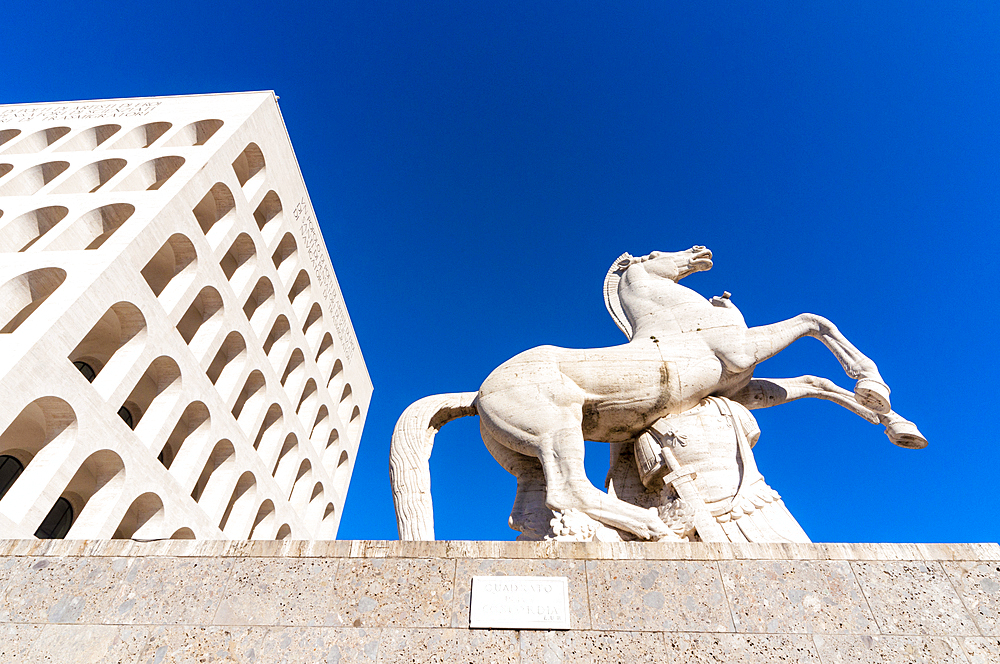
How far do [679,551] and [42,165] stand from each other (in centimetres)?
2287

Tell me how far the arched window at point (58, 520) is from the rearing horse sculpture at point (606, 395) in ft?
40.7

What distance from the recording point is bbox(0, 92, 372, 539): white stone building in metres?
12.1

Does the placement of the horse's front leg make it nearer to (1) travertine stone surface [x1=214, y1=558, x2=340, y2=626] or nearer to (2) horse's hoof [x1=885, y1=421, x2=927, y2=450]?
(2) horse's hoof [x1=885, y1=421, x2=927, y2=450]

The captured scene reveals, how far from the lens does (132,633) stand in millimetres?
3789

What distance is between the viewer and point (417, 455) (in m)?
Answer: 6.38

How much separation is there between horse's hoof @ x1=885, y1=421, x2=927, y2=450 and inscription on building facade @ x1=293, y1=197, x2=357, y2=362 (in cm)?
2345

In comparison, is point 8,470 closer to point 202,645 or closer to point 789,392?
point 202,645

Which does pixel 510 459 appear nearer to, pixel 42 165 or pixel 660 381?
pixel 660 381

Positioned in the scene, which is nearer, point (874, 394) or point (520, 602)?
point (520, 602)

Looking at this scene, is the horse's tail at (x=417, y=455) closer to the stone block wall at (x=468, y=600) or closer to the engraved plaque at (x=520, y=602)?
the stone block wall at (x=468, y=600)

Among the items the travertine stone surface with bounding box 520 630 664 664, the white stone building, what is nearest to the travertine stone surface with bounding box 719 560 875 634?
the travertine stone surface with bounding box 520 630 664 664

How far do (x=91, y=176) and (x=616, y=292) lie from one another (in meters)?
18.6

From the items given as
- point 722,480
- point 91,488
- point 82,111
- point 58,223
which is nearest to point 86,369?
point 91,488

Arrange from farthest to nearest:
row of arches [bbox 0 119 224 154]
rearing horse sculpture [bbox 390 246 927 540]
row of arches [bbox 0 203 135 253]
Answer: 1. row of arches [bbox 0 119 224 154]
2. row of arches [bbox 0 203 135 253]
3. rearing horse sculpture [bbox 390 246 927 540]
